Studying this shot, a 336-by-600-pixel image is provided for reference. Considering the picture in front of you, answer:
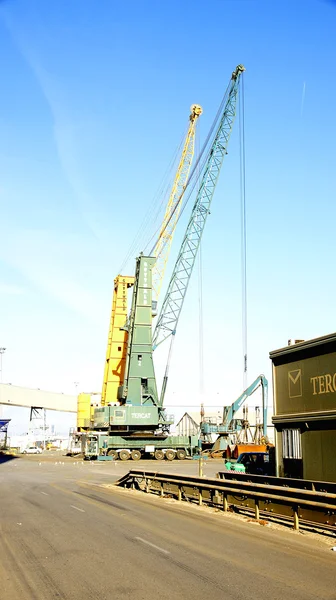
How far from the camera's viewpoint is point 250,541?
11875 mm

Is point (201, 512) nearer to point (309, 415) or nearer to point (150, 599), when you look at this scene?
point (309, 415)

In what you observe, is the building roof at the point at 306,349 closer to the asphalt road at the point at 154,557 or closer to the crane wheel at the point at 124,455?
the asphalt road at the point at 154,557

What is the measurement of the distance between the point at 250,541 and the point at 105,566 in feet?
12.8

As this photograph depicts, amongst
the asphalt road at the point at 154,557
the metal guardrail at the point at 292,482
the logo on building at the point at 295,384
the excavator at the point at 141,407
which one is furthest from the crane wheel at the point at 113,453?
the logo on building at the point at 295,384

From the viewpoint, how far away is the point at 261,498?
14812 mm

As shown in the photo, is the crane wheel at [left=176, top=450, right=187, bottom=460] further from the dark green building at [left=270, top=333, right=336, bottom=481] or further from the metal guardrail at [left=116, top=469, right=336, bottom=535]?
the dark green building at [left=270, top=333, right=336, bottom=481]

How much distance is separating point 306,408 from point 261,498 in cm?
374

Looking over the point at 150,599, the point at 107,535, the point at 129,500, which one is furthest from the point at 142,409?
the point at 150,599

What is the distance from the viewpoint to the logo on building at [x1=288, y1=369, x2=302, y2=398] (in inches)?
708

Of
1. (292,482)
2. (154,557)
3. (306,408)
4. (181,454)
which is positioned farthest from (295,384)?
(181,454)

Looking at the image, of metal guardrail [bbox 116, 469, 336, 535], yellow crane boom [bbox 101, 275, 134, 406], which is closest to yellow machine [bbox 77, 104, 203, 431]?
yellow crane boom [bbox 101, 275, 134, 406]

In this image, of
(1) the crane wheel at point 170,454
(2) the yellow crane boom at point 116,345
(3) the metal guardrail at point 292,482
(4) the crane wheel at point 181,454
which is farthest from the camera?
(2) the yellow crane boom at point 116,345

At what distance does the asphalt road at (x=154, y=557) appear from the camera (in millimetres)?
7863

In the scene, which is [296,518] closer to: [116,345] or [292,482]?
[292,482]
